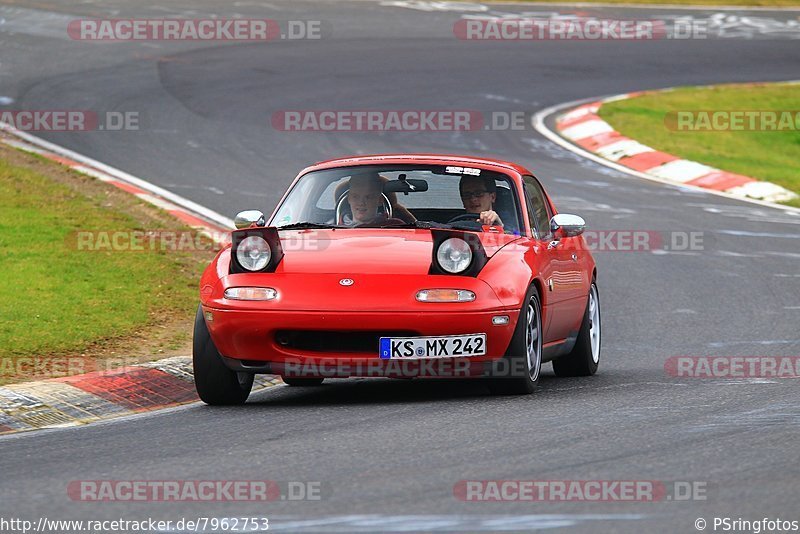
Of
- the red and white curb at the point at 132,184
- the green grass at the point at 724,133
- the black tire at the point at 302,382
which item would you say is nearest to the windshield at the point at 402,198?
the black tire at the point at 302,382

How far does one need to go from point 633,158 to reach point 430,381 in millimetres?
10528

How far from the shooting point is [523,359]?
7777mm

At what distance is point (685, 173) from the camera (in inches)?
712

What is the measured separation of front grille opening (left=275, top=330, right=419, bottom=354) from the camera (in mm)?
7547

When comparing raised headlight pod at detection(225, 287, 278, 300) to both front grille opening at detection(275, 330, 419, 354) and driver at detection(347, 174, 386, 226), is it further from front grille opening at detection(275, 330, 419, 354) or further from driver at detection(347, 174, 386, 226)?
driver at detection(347, 174, 386, 226)

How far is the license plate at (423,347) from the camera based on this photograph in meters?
7.52

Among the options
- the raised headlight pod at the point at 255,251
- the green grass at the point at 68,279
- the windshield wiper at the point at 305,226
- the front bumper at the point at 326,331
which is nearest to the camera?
the front bumper at the point at 326,331

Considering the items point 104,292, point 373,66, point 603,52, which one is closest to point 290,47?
point 373,66

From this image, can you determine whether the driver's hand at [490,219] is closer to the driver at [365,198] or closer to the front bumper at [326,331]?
the driver at [365,198]

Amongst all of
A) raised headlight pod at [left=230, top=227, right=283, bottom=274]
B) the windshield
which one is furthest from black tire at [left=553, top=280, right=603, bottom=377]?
raised headlight pod at [left=230, top=227, right=283, bottom=274]

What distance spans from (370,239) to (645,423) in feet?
6.46

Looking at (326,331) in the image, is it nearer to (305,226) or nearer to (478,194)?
(305,226)

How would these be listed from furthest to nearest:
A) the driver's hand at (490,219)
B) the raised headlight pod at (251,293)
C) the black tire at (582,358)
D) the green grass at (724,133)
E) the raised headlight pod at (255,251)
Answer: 1. the green grass at (724,133)
2. the black tire at (582,358)
3. the driver's hand at (490,219)
4. the raised headlight pod at (255,251)
5. the raised headlight pod at (251,293)

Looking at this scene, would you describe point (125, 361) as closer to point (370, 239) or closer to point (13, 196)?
point (370, 239)
